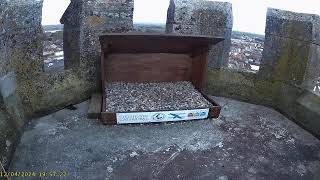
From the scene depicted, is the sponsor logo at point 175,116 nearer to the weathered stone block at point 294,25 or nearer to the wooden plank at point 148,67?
the wooden plank at point 148,67

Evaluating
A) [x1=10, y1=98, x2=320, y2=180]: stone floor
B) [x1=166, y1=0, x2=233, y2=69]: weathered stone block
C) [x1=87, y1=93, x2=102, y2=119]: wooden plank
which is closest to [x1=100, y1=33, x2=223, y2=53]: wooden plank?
[x1=166, y1=0, x2=233, y2=69]: weathered stone block

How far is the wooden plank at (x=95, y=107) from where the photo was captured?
6.20 m

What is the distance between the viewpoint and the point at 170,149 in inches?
212

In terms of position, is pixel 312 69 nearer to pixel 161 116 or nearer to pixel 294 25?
pixel 294 25

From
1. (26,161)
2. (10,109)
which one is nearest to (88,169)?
(26,161)

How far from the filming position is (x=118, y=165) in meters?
4.89

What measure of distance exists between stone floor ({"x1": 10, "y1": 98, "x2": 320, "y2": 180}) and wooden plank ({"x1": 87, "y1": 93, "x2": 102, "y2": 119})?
0.14 m

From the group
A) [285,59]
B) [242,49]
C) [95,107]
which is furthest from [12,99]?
[285,59]

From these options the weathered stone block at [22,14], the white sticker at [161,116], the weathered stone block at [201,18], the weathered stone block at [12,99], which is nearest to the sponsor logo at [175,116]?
the white sticker at [161,116]

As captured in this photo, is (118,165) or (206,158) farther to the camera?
(206,158)

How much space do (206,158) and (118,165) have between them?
136cm

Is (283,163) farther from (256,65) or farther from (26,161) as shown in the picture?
(26,161)

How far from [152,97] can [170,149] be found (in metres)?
1.41

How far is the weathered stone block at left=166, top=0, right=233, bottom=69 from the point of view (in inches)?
273
